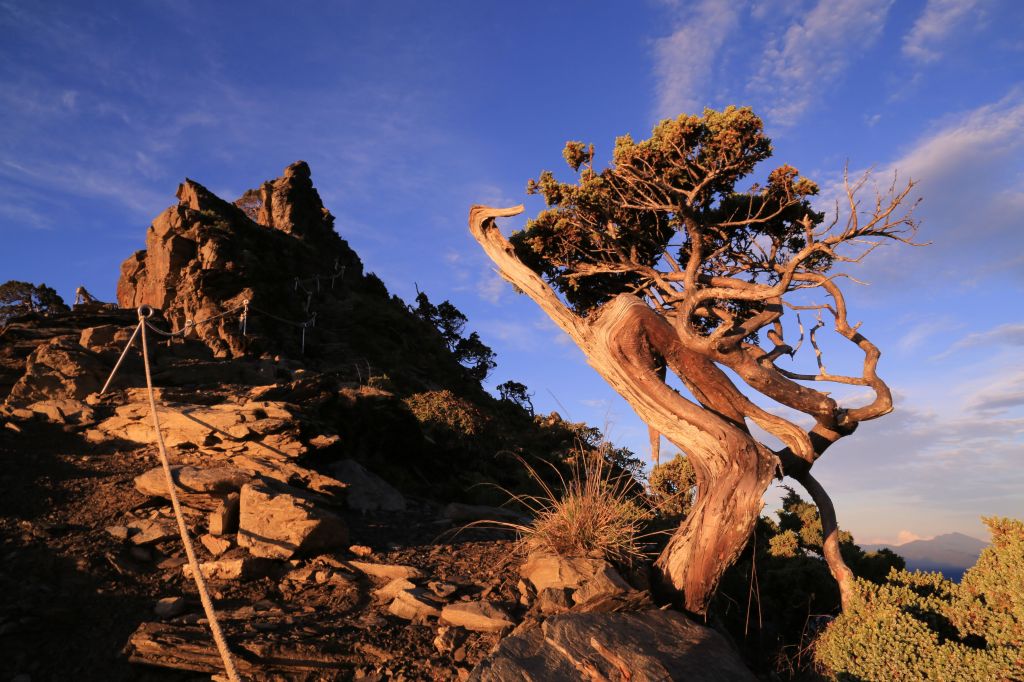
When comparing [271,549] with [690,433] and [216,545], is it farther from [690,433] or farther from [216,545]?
[690,433]

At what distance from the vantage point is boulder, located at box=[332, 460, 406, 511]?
912 cm

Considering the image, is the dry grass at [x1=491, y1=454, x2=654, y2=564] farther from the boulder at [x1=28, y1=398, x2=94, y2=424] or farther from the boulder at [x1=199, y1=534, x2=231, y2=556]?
the boulder at [x1=28, y1=398, x2=94, y2=424]

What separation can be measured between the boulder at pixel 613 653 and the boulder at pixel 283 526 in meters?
2.78

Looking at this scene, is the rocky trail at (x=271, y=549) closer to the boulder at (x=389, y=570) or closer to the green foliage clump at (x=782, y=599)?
the boulder at (x=389, y=570)

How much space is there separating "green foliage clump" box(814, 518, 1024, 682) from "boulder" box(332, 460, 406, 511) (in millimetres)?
6150

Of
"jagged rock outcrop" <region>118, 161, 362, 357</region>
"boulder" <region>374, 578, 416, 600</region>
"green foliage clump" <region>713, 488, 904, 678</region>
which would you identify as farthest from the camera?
"jagged rock outcrop" <region>118, 161, 362, 357</region>

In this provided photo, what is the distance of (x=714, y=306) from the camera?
1066 cm

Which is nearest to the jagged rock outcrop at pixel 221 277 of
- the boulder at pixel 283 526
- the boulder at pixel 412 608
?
the boulder at pixel 283 526

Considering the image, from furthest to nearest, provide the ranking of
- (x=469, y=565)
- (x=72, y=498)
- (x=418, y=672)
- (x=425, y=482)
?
(x=425, y=482) → (x=72, y=498) → (x=469, y=565) → (x=418, y=672)

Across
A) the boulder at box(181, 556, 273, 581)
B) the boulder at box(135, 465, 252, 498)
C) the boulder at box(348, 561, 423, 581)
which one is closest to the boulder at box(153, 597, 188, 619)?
the boulder at box(181, 556, 273, 581)

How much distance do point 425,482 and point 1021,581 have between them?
362 inches

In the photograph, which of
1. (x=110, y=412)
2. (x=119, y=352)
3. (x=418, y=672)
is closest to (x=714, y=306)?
(x=418, y=672)

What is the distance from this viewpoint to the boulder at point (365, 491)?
9.12m

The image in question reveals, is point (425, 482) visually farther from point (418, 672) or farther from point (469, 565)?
point (418, 672)
